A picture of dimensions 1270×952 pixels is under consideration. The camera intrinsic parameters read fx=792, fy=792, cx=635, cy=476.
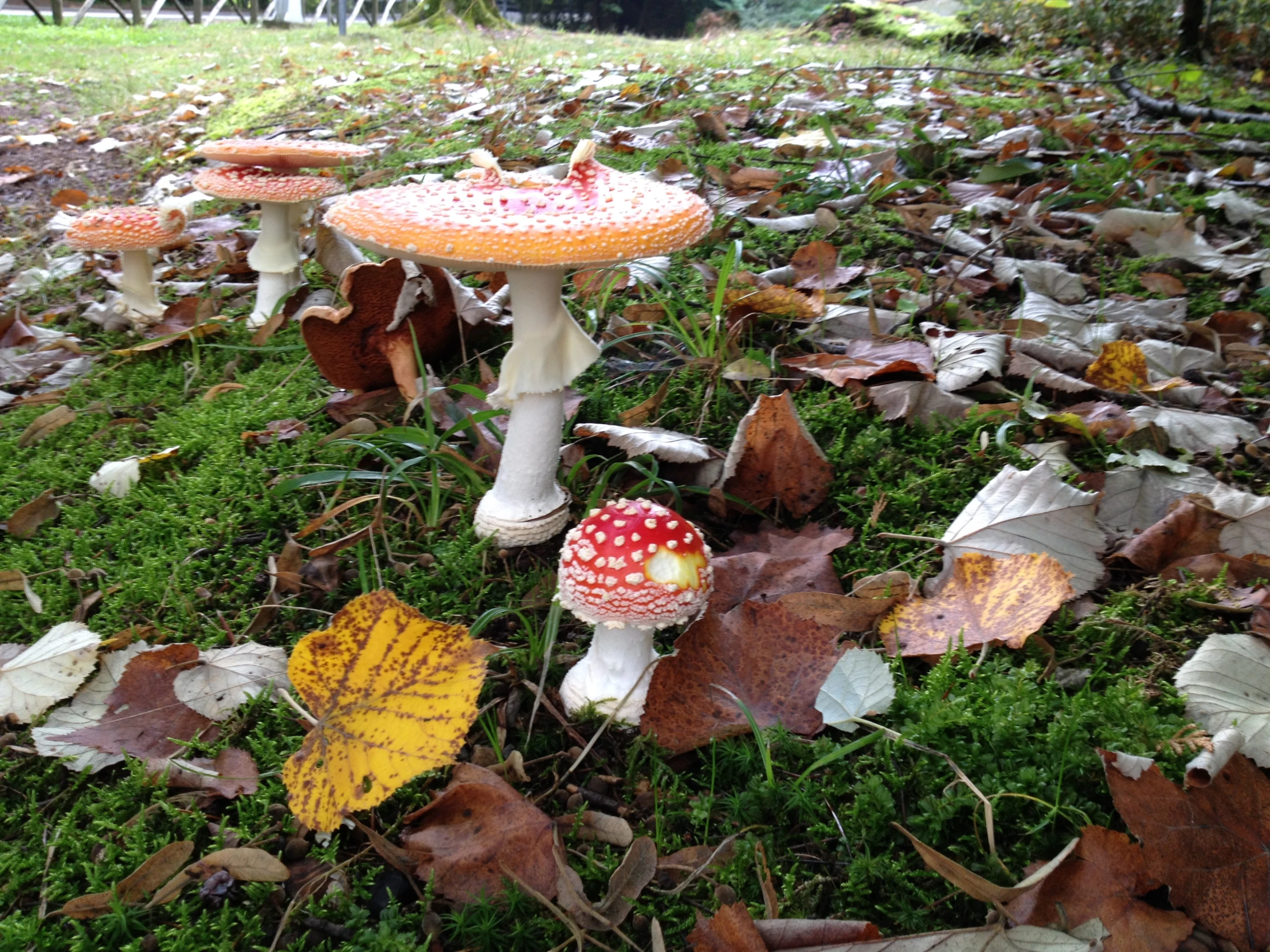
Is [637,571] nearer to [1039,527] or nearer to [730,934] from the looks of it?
[730,934]

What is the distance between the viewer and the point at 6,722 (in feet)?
5.80

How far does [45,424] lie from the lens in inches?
109

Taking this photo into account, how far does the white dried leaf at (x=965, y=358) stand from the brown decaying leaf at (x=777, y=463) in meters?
0.53

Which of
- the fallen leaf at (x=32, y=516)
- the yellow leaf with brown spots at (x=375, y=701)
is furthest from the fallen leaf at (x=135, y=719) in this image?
the fallen leaf at (x=32, y=516)

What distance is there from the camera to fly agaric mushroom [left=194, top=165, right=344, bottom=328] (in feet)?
10.2

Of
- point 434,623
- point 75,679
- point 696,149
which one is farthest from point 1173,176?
point 75,679

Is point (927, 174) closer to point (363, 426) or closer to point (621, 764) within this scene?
point (363, 426)

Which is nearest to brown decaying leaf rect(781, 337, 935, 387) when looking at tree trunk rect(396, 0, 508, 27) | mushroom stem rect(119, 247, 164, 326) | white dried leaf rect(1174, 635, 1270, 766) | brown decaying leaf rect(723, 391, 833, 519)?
brown decaying leaf rect(723, 391, 833, 519)

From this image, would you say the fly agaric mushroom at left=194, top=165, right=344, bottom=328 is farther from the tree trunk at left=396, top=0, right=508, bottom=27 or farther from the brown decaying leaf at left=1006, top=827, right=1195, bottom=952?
the tree trunk at left=396, top=0, right=508, bottom=27

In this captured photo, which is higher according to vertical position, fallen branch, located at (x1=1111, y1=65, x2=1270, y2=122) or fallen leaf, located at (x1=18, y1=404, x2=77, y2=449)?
fallen branch, located at (x1=1111, y1=65, x2=1270, y2=122)

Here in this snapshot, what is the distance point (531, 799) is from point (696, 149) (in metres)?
3.79

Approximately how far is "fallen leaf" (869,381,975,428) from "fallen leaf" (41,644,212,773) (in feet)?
6.33

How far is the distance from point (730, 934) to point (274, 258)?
306cm

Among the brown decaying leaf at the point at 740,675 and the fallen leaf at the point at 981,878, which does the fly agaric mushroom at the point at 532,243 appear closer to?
the brown decaying leaf at the point at 740,675
